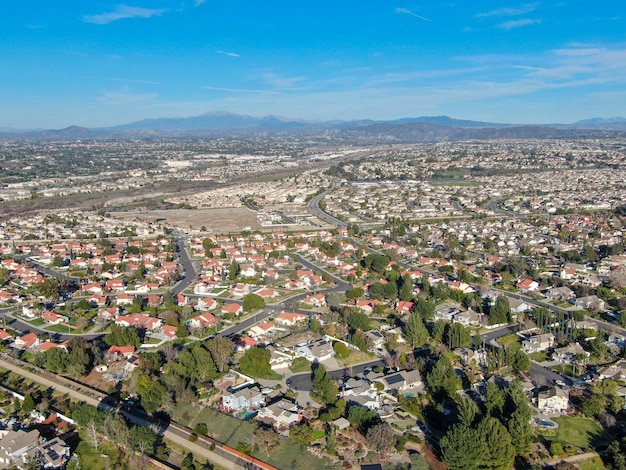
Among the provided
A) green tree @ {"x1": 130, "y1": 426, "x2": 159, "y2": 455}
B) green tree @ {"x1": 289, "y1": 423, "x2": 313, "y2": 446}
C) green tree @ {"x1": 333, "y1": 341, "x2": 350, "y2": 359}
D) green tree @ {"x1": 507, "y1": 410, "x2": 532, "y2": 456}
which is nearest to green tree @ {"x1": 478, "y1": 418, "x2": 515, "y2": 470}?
green tree @ {"x1": 507, "y1": 410, "x2": 532, "y2": 456}

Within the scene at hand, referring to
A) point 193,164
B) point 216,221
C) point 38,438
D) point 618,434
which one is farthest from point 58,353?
point 193,164

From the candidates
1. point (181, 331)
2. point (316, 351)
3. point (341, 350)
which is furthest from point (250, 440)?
point (181, 331)

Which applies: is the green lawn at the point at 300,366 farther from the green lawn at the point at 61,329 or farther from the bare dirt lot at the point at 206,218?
the bare dirt lot at the point at 206,218

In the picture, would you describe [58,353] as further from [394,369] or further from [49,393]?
[394,369]

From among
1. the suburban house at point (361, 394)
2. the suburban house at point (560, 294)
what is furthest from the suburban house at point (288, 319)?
the suburban house at point (560, 294)

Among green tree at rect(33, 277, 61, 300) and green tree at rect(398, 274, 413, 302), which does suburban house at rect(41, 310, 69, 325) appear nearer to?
green tree at rect(33, 277, 61, 300)
